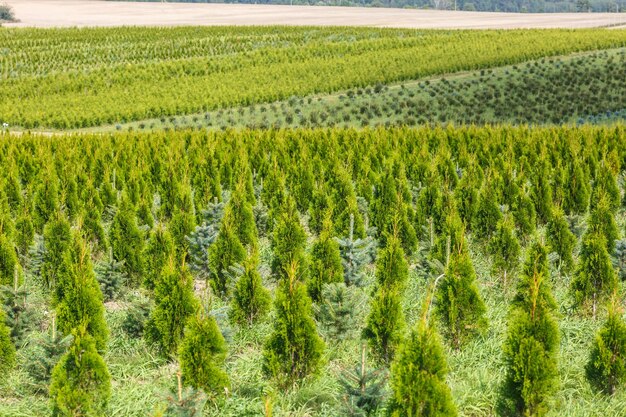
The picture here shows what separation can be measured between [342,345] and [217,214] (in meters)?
5.06

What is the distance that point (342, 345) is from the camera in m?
8.24

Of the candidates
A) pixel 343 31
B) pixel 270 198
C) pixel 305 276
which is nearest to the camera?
pixel 305 276

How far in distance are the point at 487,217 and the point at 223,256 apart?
4.80m

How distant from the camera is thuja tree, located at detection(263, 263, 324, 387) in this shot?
7.12 m

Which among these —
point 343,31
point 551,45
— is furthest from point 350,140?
point 343,31

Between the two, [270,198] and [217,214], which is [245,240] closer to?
[217,214]

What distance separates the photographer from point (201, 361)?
6.67 m

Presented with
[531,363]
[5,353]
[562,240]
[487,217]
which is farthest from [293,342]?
[487,217]

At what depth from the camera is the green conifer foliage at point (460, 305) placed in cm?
812

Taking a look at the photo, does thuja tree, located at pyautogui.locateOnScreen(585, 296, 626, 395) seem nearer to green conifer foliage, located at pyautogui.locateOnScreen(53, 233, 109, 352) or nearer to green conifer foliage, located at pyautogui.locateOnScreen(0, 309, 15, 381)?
green conifer foliage, located at pyautogui.locateOnScreen(53, 233, 109, 352)

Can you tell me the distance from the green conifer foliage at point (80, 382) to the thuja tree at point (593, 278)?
560cm

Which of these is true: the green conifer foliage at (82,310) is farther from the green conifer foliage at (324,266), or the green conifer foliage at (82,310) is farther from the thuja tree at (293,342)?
the green conifer foliage at (324,266)

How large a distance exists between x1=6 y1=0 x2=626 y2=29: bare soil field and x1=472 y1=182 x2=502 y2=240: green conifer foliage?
263 ft

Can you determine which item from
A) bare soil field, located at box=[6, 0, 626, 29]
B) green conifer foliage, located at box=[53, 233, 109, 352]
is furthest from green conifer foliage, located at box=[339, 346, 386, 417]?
bare soil field, located at box=[6, 0, 626, 29]
